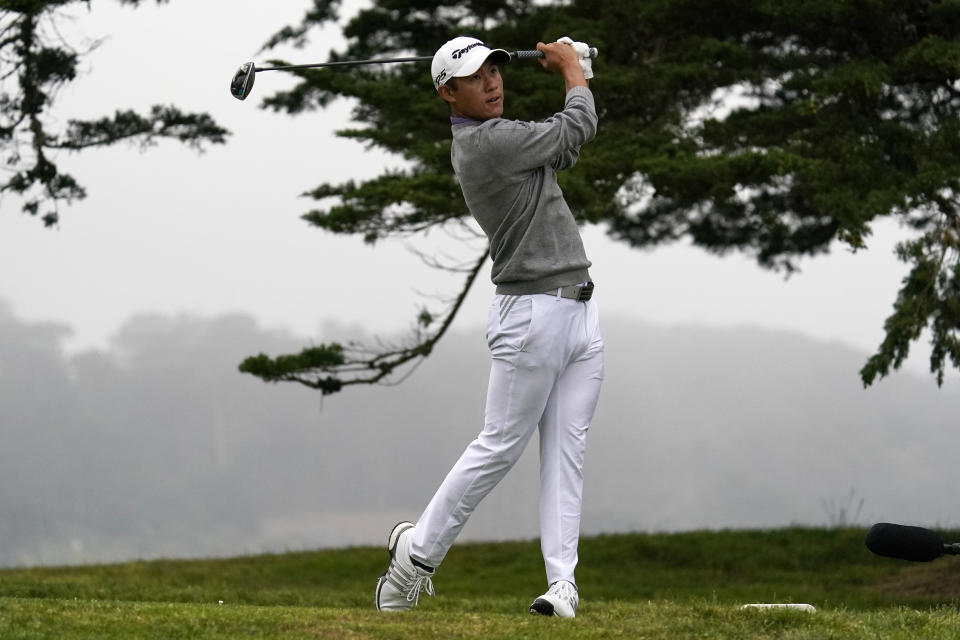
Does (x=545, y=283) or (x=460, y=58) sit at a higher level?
(x=460, y=58)

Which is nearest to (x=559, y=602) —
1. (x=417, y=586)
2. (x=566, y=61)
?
(x=417, y=586)

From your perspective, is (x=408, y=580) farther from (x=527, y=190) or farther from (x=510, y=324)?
(x=527, y=190)

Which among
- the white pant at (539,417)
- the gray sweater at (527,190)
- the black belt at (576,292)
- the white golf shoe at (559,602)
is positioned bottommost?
the white golf shoe at (559,602)

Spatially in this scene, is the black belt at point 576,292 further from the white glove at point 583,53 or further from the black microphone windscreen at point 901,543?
the black microphone windscreen at point 901,543

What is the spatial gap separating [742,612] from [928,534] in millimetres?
969

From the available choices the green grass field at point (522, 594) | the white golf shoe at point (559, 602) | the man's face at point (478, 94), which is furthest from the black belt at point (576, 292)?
the green grass field at point (522, 594)

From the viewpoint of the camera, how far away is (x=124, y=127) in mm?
12656

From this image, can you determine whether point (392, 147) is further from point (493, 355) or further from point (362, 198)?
point (493, 355)

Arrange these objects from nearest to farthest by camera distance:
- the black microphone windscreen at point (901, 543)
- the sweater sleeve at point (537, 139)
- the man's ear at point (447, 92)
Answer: the black microphone windscreen at point (901, 543), the sweater sleeve at point (537, 139), the man's ear at point (447, 92)

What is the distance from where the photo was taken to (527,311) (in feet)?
16.6

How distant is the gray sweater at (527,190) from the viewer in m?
4.93

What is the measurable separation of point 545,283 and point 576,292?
0.48 ft

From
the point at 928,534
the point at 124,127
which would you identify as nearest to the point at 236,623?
the point at 928,534

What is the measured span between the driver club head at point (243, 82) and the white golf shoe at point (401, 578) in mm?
2628
